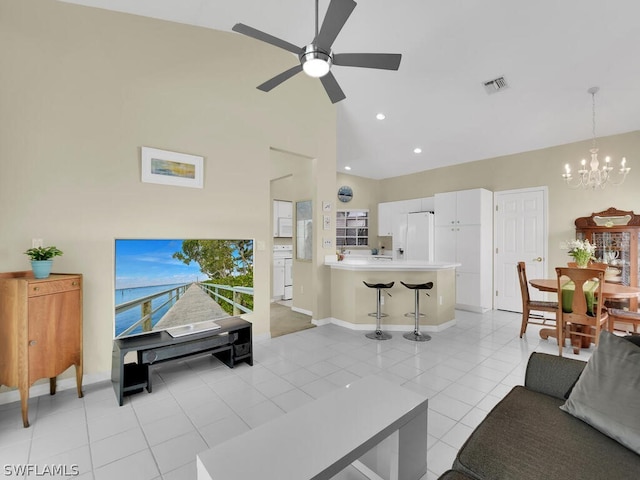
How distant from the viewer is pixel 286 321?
4.81 metres

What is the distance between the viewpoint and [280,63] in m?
3.94

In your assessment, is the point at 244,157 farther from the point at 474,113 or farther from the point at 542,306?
the point at 542,306

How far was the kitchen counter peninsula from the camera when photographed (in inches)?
168

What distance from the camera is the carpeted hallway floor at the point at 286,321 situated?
4.35 metres

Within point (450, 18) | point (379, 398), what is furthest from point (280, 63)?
point (379, 398)

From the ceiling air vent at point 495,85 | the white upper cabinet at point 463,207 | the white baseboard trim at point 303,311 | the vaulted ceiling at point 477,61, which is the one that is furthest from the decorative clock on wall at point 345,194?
the ceiling air vent at point 495,85

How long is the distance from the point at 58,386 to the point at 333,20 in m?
3.57

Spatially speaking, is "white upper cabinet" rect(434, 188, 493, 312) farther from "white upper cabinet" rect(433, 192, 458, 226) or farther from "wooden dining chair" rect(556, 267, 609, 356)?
"wooden dining chair" rect(556, 267, 609, 356)

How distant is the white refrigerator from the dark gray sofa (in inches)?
179

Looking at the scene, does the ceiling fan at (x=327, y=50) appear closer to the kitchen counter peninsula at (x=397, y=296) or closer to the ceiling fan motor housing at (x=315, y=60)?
the ceiling fan motor housing at (x=315, y=60)

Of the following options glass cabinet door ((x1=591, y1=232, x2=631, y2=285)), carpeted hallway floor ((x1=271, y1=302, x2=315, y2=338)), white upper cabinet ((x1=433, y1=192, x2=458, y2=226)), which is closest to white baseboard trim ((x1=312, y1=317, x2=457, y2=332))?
carpeted hallway floor ((x1=271, y1=302, x2=315, y2=338))

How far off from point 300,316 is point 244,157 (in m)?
2.78

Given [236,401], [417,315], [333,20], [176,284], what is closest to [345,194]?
[417,315]

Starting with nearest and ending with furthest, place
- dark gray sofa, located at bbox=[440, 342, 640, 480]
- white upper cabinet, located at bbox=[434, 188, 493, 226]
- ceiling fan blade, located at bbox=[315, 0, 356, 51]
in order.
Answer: dark gray sofa, located at bbox=[440, 342, 640, 480], ceiling fan blade, located at bbox=[315, 0, 356, 51], white upper cabinet, located at bbox=[434, 188, 493, 226]
